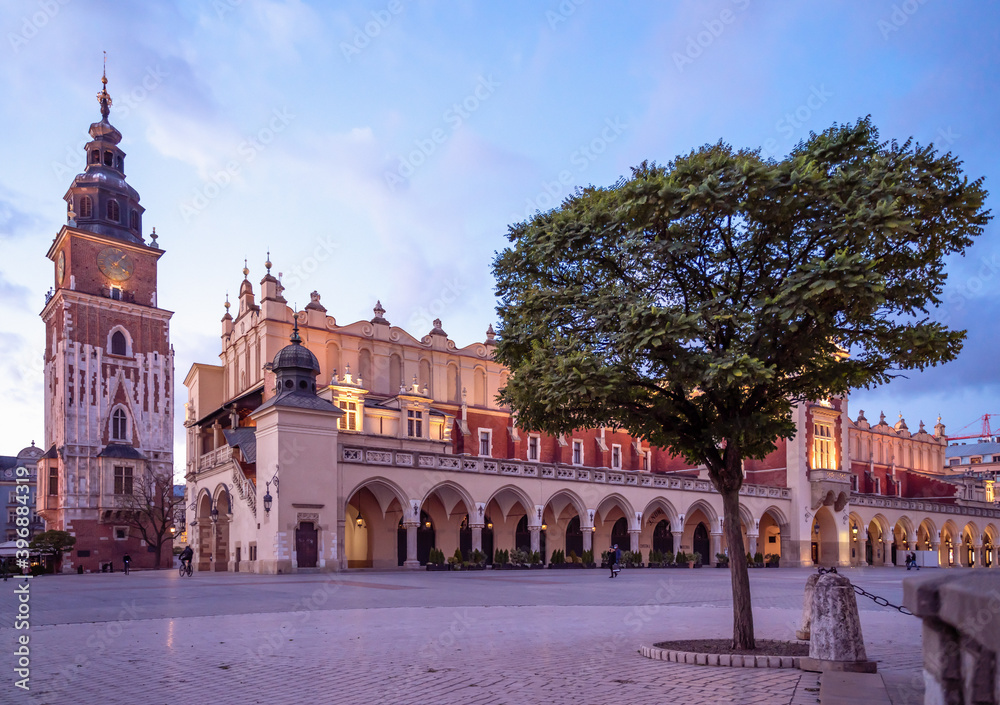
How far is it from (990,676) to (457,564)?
38.3 meters

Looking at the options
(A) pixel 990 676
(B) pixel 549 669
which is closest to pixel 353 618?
(B) pixel 549 669

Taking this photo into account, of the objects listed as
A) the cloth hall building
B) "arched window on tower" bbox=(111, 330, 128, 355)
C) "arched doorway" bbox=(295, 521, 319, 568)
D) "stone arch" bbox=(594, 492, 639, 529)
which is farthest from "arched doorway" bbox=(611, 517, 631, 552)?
"arched window on tower" bbox=(111, 330, 128, 355)

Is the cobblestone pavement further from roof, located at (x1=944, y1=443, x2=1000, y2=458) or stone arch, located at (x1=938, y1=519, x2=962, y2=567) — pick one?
roof, located at (x1=944, y1=443, x2=1000, y2=458)

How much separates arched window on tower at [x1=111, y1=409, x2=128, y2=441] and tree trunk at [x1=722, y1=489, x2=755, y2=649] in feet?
194

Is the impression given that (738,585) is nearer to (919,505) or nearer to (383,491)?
(383,491)

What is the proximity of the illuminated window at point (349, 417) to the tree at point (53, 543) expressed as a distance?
21417 mm

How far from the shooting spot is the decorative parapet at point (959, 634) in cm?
240

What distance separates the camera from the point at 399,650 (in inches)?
420

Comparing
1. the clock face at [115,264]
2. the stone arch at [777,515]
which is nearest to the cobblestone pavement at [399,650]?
the stone arch at [777,515]

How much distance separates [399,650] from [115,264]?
199ft

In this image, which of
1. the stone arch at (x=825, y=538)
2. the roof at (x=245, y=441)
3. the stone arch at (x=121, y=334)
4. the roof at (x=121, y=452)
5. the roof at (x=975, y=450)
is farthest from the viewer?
the roof at (x=975, y=450)

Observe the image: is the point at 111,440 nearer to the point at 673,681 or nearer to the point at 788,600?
the point at 788,600

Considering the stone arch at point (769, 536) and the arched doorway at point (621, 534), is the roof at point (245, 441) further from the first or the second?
the stone arch at point (769, 536)

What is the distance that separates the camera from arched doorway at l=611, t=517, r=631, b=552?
179 feet
